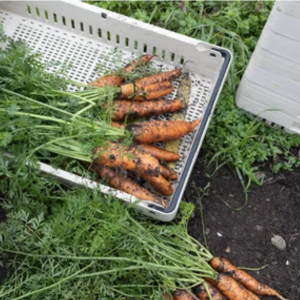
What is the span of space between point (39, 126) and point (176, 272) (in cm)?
97

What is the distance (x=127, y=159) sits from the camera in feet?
7.88

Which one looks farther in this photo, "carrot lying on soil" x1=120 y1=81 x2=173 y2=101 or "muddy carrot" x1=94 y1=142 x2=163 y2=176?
"carrot lying on soil" x1=120 y1=81 x2=173 y2=101

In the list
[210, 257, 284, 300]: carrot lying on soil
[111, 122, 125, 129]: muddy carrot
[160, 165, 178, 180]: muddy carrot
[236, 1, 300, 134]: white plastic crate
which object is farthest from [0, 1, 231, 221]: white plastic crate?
[210, 257, 284, 300]: carrot lying on soil

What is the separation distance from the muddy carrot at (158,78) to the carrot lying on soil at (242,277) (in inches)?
40.6

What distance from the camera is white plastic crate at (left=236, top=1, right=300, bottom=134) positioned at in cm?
227

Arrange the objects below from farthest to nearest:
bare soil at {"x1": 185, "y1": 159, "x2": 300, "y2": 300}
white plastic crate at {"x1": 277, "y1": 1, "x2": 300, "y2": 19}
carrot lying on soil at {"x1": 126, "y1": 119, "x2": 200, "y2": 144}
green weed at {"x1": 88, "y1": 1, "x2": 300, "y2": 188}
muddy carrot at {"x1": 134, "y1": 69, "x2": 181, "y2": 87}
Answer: green weed at {"x1": 88, "y1": 1, "x2": 300, "y2": 188}, muddy carrot at {"x1": 134, "y1": 69, "x2": 181, "y2": 87}, bare soil at {"x1": 185, "y1": 159, "x2": 300, "y2": 300}, carrot lying on soil at {"x1": 126, "y1": 119, "x2": 200, "y2": 144}, white plastic crate at {"x1": 277, "y1": 1, "x2": 300, "y2": 19}

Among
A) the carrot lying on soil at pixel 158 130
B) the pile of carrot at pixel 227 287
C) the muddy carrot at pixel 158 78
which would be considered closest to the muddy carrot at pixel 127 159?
the carrot lying on soil at pixel 158 130

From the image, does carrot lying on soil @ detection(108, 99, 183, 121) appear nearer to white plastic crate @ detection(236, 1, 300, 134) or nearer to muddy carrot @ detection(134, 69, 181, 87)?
muddy carrot @ detection(134, 69, 181, 87)

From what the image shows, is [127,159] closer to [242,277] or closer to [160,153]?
[160,153]

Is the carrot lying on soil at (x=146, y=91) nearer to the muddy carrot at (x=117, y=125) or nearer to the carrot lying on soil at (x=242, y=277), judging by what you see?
the muddy carrot at (x=117, y=125)

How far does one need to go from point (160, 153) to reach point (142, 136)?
0.50 ft

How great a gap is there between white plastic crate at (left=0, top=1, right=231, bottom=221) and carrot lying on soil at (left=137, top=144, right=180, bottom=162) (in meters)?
0.11

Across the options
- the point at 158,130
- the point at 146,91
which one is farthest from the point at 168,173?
the point at 146,91

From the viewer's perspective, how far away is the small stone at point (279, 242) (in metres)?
2.66
